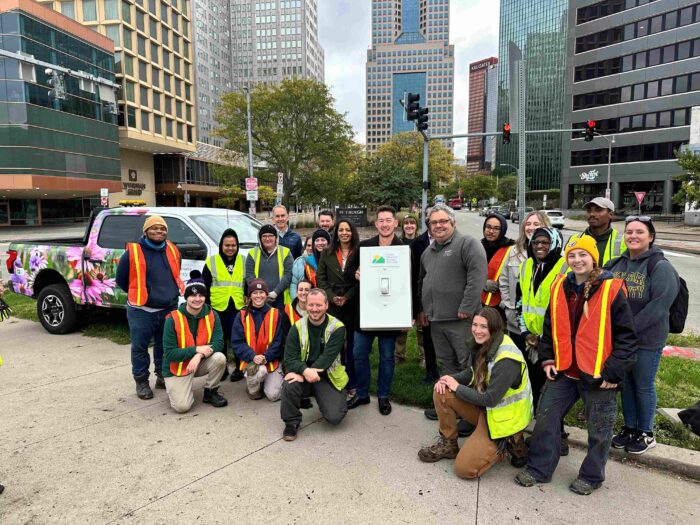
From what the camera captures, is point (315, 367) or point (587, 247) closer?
point (587, 247)

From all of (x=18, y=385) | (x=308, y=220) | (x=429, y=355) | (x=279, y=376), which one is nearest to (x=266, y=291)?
(x=279, y=376)

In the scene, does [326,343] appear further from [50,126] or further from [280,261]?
[50,126]

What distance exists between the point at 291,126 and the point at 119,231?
22920 millimetres

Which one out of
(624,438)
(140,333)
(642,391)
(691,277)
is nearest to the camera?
(642,391)

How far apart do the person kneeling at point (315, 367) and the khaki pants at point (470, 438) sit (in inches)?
38.4

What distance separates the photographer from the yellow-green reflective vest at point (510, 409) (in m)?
3.16

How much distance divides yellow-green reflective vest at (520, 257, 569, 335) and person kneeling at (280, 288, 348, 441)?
1.62m

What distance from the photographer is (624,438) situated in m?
3.54

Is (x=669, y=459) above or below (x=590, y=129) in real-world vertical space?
below

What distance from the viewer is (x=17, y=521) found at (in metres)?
2.77

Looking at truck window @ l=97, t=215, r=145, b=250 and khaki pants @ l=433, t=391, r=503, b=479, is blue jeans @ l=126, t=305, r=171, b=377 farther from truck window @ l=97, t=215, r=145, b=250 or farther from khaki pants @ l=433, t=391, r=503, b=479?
khaki pants @ l=433, t=391, r=503, b=479

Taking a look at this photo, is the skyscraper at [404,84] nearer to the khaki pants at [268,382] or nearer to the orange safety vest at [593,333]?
the khaki pants at [268,382]

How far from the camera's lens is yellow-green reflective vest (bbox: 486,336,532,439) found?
316 centimetres

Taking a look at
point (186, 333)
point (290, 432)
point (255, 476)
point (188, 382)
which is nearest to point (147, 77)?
point (186, 333)
